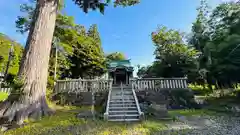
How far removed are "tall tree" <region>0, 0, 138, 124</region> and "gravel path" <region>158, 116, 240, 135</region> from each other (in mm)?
4744

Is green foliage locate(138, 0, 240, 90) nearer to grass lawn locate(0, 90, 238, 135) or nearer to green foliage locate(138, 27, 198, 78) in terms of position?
green foliage locate(138, 27, 198, 78)

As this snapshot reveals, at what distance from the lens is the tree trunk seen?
189 inches

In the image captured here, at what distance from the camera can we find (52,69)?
10844 millimetres

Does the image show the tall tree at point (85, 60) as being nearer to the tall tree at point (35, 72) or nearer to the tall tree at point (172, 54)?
the tall tree at point (172, 54)

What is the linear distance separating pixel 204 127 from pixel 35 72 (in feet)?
22.0

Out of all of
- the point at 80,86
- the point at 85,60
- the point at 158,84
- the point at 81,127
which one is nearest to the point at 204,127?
the point at 158,84

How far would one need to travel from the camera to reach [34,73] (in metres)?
5.29

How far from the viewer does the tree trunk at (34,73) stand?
4801 mm

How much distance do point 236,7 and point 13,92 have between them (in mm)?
17141

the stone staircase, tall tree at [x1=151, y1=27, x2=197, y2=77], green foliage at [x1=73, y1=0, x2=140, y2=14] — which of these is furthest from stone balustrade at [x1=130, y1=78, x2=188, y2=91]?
green foliage at [x1=73, y1=0, x2=140, y2=14]

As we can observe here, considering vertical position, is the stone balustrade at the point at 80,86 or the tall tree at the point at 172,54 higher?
the tall tree at the point at 172,54

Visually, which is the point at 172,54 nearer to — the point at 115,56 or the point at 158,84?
the point at 158,84

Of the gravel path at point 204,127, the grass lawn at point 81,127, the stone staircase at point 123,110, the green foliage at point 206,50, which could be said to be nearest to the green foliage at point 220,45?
the green foliage at point 206,50

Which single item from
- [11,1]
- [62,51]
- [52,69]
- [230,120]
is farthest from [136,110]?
[11,1]
